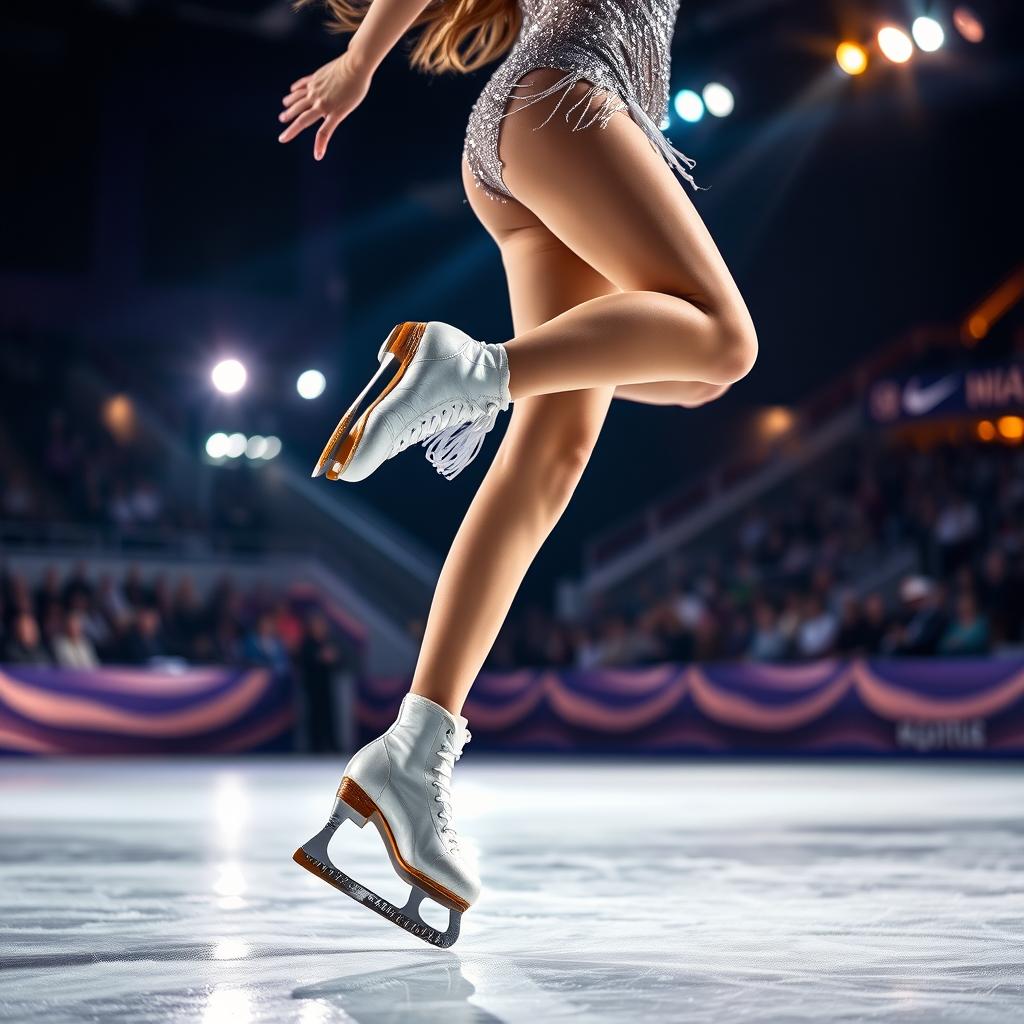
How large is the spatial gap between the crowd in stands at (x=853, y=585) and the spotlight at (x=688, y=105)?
3.95 metres

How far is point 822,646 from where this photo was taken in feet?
37.8

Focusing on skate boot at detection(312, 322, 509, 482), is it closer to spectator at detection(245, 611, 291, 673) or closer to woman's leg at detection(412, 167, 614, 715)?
woman's leg at detection(412, 167, 614, 715)

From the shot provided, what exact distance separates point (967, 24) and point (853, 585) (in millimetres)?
6424

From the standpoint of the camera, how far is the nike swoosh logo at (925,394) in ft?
52.7

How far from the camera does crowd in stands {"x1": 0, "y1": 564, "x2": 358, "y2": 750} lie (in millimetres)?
12172

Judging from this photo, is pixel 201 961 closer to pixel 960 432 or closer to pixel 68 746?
pixel 68 746

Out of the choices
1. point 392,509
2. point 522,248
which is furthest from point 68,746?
point 522,248

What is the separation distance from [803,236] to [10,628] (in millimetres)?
12625

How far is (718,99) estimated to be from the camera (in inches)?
460

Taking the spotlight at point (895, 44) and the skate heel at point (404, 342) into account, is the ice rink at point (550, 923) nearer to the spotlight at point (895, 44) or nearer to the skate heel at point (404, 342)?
the skate heel at point (404, 342)

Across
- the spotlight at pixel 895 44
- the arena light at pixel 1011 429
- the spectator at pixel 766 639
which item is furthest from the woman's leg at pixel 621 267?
the arena light at pixel 1011 429

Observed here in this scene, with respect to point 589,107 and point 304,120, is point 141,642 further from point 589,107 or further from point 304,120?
point 589,107

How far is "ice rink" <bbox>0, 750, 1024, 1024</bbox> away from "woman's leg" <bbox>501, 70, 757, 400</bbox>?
0.72 m

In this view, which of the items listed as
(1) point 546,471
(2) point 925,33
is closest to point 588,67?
(1) point 546,471
